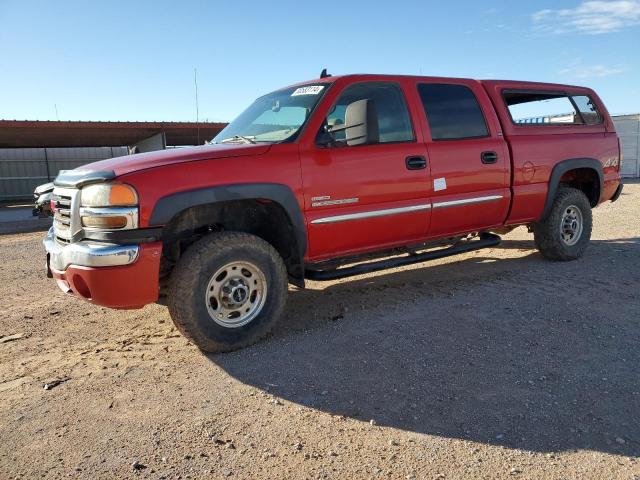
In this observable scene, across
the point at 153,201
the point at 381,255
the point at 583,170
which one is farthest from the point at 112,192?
the point at 583,170

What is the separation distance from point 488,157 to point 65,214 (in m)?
3.90

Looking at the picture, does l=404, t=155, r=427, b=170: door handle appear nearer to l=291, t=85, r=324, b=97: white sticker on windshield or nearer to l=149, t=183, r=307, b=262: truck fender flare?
l=291, t=85, r=324, b=97: white sticker on windshield

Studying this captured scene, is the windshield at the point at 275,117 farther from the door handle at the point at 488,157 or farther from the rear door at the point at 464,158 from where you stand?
the door handle at the point at 488,157

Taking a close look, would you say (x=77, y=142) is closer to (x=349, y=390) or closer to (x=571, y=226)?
(x=571, y=226)

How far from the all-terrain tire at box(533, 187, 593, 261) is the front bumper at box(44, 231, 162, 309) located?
182 inches

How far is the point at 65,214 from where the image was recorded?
3873 mm

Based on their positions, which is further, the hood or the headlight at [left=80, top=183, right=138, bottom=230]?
the hood

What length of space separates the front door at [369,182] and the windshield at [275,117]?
0.23m

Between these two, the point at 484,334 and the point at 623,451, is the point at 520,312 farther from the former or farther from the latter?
the point at 623,451

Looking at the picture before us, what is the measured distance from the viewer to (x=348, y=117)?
4.27 metres

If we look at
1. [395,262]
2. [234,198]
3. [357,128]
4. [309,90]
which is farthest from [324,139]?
[395,262]

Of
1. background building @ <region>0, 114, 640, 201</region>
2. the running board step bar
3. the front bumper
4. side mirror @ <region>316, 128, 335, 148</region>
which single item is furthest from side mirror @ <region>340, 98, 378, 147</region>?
background building @ <region>0, 114, 640, 201</region>

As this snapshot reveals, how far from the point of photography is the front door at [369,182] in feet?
13.8

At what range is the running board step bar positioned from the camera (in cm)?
439
